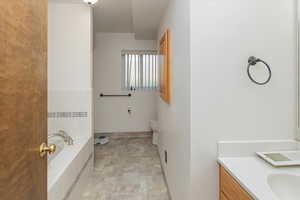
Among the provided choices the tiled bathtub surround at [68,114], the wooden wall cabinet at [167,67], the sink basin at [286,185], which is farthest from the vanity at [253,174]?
the tiled bathtub surround at [68,114]

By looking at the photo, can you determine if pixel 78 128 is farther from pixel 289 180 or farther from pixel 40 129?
pixel 289 180

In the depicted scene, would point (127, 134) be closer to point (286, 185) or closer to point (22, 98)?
point (286, 185)

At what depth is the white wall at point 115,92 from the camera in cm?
471

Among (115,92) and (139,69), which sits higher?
(139,69)

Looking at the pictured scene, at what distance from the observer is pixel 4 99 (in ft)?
2.30

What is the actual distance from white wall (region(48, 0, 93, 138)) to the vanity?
Answer: 203cm

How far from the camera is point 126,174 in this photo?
9.42ft

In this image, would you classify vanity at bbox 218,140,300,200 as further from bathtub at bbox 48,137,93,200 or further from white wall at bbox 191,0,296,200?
bathtub at bbox 48,137,93,200

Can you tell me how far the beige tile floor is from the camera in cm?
236

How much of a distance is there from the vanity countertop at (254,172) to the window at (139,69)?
365 centimetres

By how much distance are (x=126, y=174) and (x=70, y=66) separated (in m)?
1.67

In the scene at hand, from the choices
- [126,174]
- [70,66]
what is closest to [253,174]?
[126,174]

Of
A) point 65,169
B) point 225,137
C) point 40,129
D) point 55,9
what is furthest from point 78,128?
point 225,137

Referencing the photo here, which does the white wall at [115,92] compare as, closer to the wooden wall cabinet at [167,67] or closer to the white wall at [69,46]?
the white wall at [69,46]
